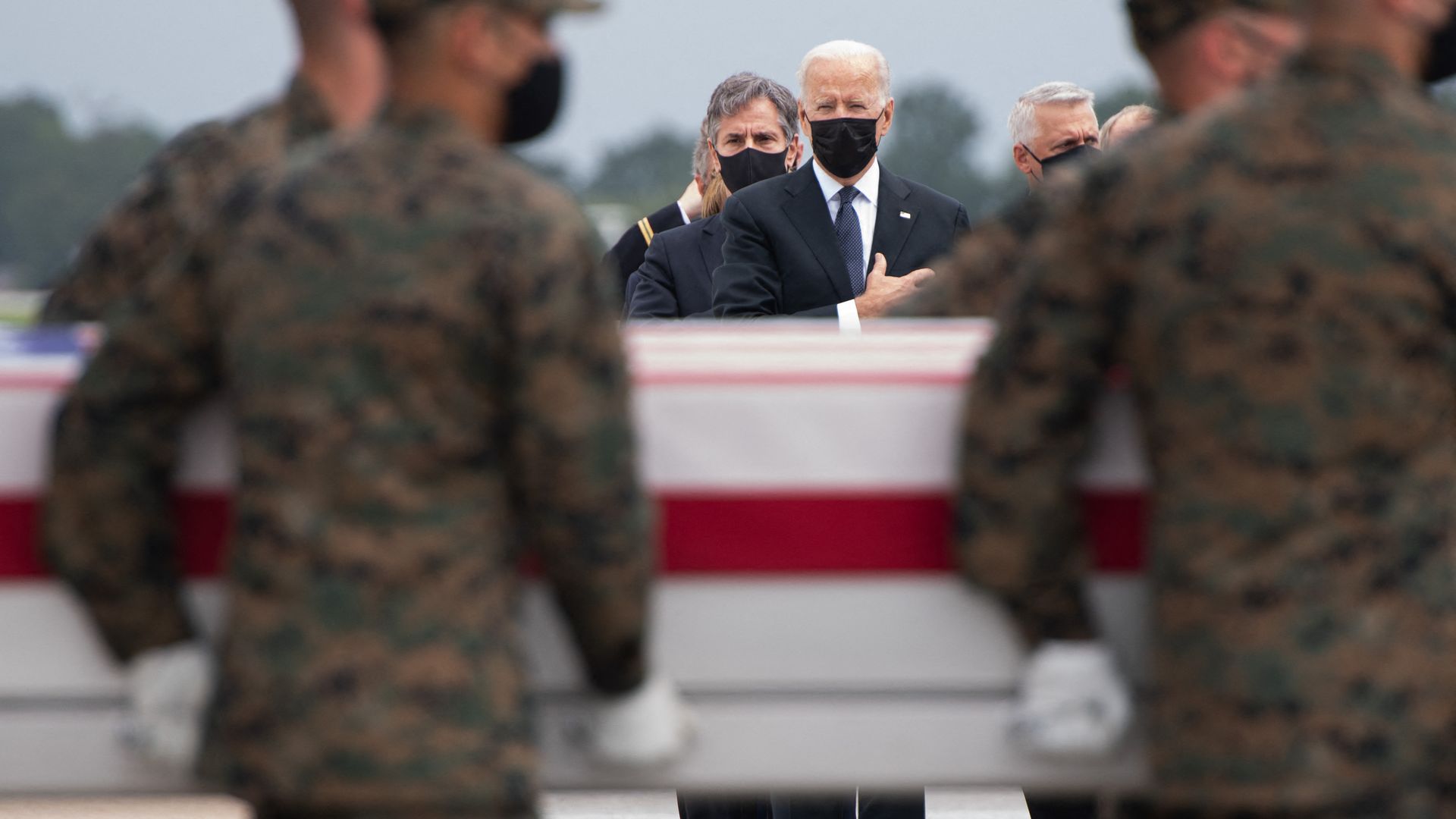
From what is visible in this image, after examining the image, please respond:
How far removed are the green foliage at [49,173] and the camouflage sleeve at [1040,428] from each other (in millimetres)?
103651

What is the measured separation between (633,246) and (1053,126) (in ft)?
4.90

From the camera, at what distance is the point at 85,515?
8.50ft

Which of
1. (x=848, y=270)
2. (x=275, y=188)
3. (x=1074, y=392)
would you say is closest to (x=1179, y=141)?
(x=1074, y=392)

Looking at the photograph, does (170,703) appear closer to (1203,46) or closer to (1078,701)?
(1078,701)

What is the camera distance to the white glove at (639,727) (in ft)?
8.59

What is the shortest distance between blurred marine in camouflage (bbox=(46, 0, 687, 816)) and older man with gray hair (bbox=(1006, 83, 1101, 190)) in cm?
336

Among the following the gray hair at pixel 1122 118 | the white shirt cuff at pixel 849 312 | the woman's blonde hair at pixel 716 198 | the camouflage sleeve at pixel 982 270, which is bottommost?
the woman's blonde hair at pixel 716 198

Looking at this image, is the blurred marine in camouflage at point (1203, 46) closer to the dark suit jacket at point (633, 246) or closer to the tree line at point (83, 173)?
the dark suit jacket at point (633, 246)

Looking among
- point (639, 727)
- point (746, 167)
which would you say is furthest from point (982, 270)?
point (746, 167)

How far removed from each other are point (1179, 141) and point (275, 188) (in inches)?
44.0

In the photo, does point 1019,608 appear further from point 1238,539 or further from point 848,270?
point 848,270

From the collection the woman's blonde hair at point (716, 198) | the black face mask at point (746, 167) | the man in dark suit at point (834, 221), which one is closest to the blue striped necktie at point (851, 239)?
the man in dark suit at point (834, 221)

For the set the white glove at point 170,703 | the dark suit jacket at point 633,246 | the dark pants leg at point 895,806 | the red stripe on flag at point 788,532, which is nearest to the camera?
the white glove at point 170,703

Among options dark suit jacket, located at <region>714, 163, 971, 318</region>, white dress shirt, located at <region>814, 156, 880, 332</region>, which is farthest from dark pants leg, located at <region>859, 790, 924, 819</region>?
white dress shirt, located at <region>814, 156, 880, 332</region>
